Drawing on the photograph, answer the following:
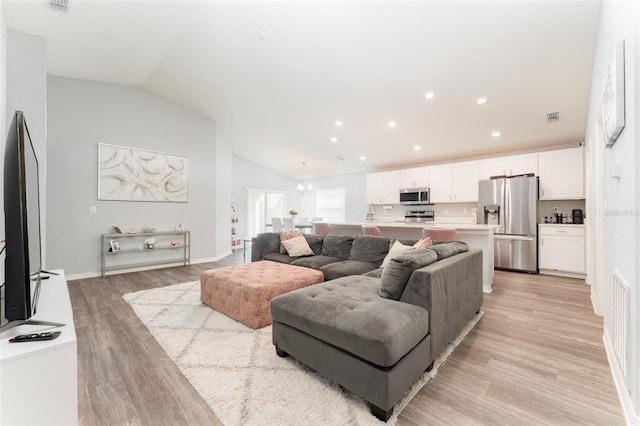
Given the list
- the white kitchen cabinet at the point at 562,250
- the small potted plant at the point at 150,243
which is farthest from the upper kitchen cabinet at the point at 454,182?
the small potted plant at the point at 150,243

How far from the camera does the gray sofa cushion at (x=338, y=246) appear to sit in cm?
397

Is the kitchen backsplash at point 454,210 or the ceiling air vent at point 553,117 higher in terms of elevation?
the ceiling air vent at point 553,117

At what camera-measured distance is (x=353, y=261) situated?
12.2ft

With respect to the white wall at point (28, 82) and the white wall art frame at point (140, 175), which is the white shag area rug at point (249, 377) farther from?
the white wall art frame at point (140, 175)

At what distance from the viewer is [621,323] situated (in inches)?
63.7

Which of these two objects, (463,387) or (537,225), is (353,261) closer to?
(463,387)

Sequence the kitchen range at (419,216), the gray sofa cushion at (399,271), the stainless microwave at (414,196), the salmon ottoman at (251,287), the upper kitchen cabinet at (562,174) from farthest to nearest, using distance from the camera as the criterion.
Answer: the kitchen range at (419,216), the stainless microwave at (414,196), the upper kitchen cabinet at (562,174), the salmon ottoman at (251,287), the gray sofa cushion at (399,271)

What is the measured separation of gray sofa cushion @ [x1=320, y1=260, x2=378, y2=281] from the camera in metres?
3.25

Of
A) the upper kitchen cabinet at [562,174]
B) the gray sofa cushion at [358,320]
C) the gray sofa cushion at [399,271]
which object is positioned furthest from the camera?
the upper kitchen cabinet at [562,174]

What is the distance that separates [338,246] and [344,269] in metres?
0.77

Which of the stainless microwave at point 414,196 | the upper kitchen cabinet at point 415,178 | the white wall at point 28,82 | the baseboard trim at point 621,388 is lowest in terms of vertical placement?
the baseboard trim at point 621,388

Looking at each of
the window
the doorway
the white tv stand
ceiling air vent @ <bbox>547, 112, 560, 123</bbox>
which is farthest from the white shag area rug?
the window

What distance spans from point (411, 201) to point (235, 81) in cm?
461

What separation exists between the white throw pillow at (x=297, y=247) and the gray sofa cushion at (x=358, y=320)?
1936 millimetres
